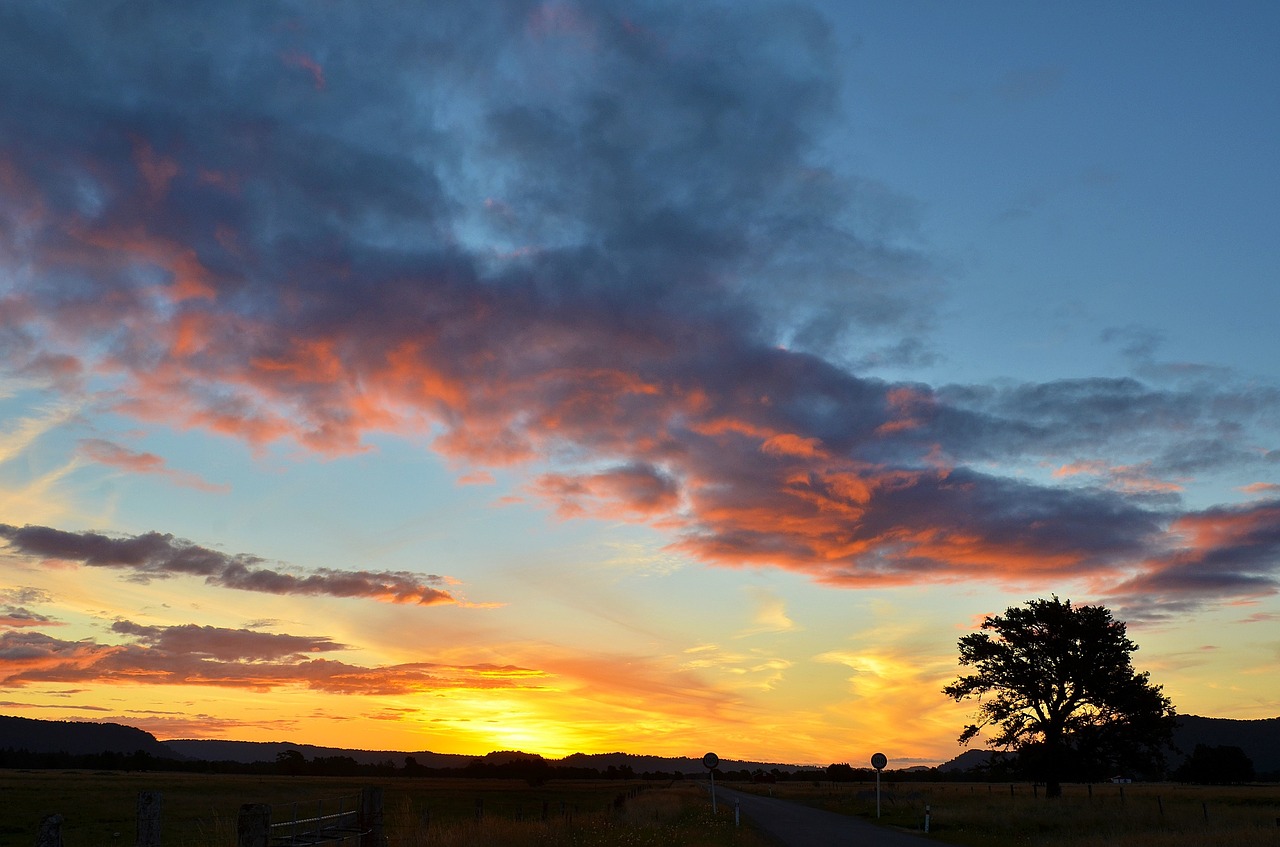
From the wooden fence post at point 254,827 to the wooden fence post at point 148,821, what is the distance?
44.9 inches

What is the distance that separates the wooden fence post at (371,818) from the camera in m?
15.4

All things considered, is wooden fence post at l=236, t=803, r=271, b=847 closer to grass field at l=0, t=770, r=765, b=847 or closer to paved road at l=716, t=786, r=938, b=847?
grass field at l=0, t=770, r=765, b=847

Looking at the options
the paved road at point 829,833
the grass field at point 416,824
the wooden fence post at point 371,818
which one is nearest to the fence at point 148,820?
the wooden fence post at point 371,818

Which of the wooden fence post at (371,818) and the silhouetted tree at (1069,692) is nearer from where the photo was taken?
the wooden fence post at (371,818)

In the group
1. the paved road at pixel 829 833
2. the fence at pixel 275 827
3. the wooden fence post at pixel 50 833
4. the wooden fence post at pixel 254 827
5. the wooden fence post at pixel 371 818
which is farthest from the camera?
the paved road at pixel 829 833

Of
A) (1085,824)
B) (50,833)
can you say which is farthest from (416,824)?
(1085,824)

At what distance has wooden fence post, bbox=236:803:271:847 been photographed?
10.6 meters

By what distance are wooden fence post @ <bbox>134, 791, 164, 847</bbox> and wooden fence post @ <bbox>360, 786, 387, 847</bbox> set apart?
6206mm

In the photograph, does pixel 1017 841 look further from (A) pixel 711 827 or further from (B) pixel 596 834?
(B) pixel 596 834

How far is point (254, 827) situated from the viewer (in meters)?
10.6

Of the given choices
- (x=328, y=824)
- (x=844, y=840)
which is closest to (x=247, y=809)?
(x=328, y=824)

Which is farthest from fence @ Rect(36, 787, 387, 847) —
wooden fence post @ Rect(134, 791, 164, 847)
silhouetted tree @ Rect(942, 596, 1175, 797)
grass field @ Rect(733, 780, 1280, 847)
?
silhouetted tree @ Rect(942, 596, 1175, 797)

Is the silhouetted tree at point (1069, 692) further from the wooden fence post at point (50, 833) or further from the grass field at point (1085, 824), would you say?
the wooden fence post at point (50, 833)

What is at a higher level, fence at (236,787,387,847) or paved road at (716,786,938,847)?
fence at (236,787,387,847)
